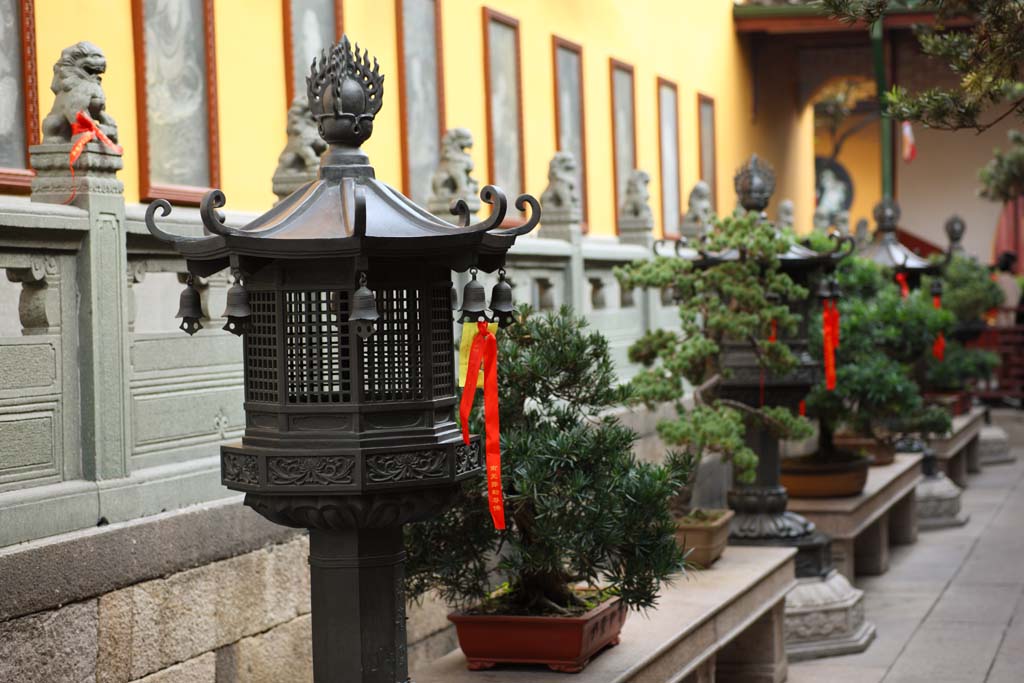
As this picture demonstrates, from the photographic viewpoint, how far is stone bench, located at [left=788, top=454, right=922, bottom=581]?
9930 mm

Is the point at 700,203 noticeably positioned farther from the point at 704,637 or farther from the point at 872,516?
the point at 704,637

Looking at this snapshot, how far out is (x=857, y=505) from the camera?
10.1 meters

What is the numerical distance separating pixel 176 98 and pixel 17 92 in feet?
3.61

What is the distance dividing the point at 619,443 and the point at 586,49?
7.03 meters

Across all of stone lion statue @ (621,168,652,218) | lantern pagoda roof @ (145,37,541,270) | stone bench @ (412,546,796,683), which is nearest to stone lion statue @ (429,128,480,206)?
stone bench @ (412,546,796,683)

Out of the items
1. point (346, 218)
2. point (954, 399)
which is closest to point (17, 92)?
point (346, 218)

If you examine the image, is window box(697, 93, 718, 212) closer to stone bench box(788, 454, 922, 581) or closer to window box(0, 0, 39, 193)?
stone bench box(788, 454, 922, 581)

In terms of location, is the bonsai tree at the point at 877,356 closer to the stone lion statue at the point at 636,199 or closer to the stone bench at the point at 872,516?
the stone bench at the point at 872,516

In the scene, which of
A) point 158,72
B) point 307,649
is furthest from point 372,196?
point 158,72

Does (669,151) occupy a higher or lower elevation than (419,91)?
higher

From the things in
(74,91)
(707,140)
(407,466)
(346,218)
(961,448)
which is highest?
(707,140)

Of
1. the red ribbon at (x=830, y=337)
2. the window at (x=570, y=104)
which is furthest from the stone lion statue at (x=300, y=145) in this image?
the window at (x=570, y=104)

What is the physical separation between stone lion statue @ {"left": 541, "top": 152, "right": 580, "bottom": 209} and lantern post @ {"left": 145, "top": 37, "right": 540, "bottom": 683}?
13.7 ft

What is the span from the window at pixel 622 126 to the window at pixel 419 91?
3.31m
